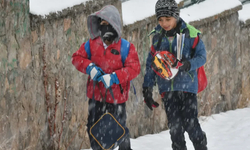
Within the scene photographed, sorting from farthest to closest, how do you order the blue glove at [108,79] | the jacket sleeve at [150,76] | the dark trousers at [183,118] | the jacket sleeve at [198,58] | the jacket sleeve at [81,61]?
1. the jacket sleeve at [150,76]
2. the dark trousers at [183,118]
3. the jacket sleeve at [198,58]
4. the jacket sleeve at [81,61]
5. the blue glove at [108,79]

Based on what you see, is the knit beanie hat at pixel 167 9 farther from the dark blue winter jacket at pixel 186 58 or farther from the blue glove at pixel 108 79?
the blue glove at pixel 108 79

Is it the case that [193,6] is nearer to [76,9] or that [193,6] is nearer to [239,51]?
[239,51]

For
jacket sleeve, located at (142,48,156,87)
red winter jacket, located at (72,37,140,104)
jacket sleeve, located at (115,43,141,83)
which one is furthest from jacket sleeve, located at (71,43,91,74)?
jacket sleeve, located at (142,48,156,87)

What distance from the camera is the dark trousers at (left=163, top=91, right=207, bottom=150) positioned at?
12.6ft

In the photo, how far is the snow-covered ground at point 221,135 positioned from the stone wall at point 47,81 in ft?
0.76

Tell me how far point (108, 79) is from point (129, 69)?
217mm

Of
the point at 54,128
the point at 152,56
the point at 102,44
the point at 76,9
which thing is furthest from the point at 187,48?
the point at 54,128

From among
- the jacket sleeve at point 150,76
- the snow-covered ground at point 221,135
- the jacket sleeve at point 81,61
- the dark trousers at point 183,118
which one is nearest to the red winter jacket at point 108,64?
the jacket sleeve at point 81,61

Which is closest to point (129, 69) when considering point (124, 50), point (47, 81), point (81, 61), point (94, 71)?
point (124, 50)

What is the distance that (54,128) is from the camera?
422 centimetres

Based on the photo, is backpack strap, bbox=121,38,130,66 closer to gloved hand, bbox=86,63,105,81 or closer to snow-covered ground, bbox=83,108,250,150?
gloved hand, bbox=86,63,105,81

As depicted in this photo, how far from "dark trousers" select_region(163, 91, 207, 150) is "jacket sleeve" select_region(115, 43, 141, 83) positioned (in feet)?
1.52

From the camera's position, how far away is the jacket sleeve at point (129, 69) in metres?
3.54

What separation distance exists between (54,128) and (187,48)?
1.52 metres
